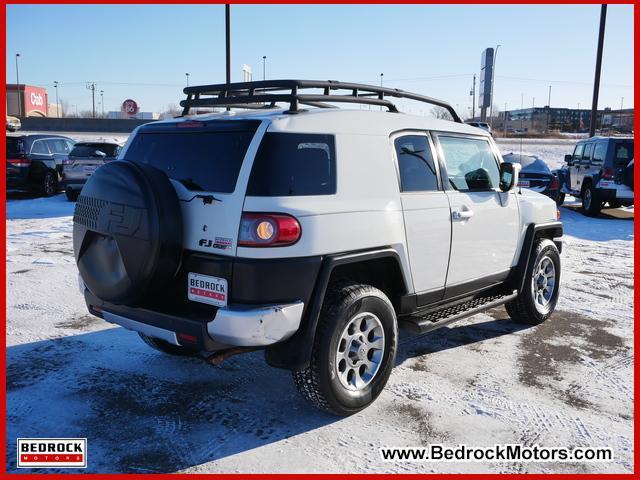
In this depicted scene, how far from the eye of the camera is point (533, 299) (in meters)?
5.69

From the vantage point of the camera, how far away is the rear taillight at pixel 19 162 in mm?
14617

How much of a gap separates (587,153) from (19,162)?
47.6 ft

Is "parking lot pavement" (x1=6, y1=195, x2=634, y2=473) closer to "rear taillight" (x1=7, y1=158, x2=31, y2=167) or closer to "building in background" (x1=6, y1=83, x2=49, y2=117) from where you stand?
"rear taillight" (x1=7, y1=158, x2=31, y2=167)

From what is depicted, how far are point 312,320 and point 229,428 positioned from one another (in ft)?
2.88

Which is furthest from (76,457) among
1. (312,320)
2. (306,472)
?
(312,320)

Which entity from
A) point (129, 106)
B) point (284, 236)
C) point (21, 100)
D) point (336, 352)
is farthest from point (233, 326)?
point (21, 100)

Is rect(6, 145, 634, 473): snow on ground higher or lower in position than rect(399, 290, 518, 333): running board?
lower

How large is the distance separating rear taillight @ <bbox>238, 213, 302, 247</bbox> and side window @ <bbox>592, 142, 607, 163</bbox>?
13.0 meters

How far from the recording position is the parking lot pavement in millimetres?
3371

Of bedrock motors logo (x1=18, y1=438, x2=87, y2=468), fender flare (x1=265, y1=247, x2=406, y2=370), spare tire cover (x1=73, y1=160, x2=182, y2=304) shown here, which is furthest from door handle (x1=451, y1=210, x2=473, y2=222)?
bedrock motors logo (x1=18, y1=438, x2=87, y2=468)

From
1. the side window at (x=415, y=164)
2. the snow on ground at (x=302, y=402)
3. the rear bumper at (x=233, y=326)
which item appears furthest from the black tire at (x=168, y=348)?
the side window at (x=415, y=164)

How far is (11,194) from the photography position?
53.7 ft

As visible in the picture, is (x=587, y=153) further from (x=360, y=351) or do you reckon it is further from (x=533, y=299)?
(x=360, y=351)

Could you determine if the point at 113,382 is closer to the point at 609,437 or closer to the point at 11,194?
the point at 609,437
